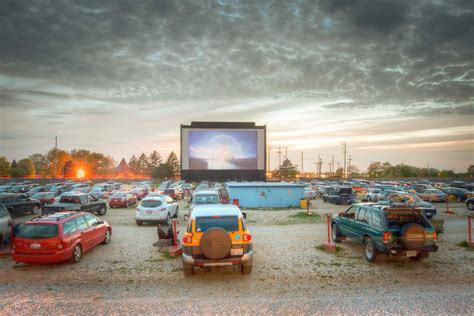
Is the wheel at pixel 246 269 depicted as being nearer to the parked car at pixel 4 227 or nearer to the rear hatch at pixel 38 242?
the rear hatch at pixel 38 242

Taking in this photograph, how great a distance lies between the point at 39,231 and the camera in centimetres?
995

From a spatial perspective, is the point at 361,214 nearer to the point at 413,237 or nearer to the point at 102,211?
the point at 413,237

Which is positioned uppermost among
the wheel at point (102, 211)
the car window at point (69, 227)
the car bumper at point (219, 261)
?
the car window at point (69, 227)

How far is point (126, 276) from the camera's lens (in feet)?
30.3

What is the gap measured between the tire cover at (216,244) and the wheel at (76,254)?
191 inches

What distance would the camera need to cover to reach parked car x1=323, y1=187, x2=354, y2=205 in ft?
108

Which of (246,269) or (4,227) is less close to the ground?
(4,227)

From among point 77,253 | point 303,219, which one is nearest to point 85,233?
point 77,253

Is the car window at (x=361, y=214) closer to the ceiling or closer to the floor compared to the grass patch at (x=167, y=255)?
closer to the ceiling

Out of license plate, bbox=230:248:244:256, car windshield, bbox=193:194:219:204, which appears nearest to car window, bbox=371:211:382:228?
license plate, bbox=230:248:244:256

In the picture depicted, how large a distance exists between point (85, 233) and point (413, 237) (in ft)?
35.1

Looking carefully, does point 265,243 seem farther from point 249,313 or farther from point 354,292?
point 249,313

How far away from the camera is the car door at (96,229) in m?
12.0

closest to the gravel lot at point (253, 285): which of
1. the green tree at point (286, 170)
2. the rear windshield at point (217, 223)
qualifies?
the rear windshield at point (217, 223)
